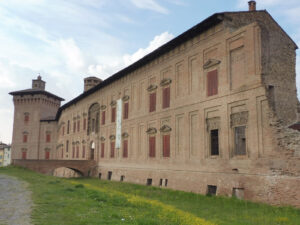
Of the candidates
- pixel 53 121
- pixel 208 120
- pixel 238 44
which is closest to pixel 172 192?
pixel 208 120

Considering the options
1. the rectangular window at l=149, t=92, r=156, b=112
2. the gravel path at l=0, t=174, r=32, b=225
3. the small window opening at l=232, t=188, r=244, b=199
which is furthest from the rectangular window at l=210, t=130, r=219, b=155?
the gravel path at l=0, t=174, r=32, b=225

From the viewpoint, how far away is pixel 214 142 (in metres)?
17.9

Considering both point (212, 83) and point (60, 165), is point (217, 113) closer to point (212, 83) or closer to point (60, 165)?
point (212, 83)

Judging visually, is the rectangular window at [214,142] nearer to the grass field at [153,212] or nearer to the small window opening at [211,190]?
the small window opening at [211,190]

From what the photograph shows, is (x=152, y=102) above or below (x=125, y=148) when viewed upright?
above

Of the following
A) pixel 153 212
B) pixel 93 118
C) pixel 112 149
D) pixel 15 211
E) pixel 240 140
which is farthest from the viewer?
pixel 93 118

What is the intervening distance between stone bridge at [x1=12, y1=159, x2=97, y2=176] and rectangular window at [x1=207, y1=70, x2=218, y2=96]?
65.8 feet

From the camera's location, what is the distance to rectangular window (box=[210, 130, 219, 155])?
1769 centimetres

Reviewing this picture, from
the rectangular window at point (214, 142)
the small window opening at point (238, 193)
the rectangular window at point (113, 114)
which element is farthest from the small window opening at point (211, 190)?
the rectangular window at point (113, 114)

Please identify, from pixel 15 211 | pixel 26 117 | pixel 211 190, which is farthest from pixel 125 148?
pixel 26 117

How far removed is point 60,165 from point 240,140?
22633 millimetres

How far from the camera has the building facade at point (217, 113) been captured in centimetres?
1448

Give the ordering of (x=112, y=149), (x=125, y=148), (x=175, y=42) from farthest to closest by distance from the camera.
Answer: (x=112, y=149)
(x=125, y=148)
(x=175, y=42)

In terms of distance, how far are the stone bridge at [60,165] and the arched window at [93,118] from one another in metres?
4.15
